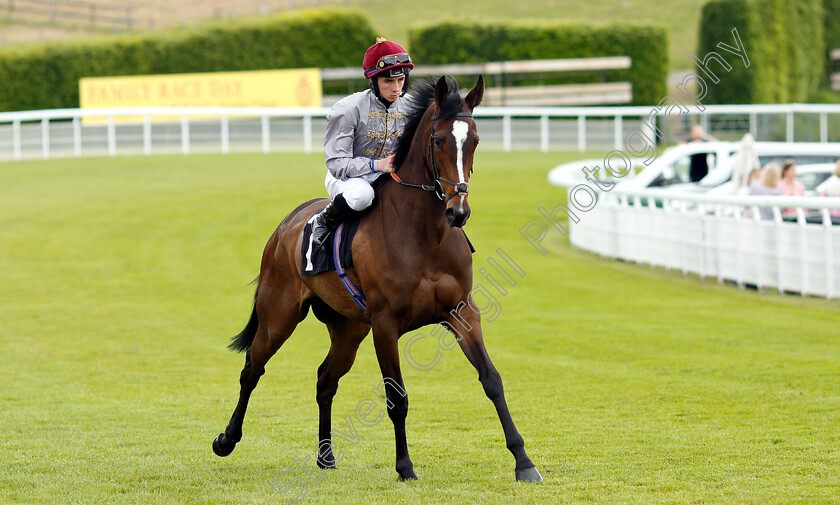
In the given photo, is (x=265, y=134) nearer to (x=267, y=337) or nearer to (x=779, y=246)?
(x=779, y=246)

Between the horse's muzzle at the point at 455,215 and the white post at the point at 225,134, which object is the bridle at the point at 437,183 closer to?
the horse's muzzle at the point at 455,215

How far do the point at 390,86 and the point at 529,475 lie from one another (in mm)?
2151

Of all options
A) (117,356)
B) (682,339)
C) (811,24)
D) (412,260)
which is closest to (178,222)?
(117,356)

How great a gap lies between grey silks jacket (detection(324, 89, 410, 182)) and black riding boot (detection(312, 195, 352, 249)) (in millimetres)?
160

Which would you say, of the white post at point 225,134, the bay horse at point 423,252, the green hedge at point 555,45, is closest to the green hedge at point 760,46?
the green hedge at point 555,45

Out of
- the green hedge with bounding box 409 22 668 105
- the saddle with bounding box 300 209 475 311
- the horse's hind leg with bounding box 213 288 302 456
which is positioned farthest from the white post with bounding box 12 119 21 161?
the saddle with bounding box 300 209 475 311

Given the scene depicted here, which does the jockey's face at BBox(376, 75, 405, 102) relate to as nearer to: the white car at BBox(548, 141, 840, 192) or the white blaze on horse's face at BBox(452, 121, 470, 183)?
the white blaze on horse's face at BBox(452, 121, 470, 183)

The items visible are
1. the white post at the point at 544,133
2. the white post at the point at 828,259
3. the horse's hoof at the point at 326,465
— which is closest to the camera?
the horse's hoof at the point at 326,465

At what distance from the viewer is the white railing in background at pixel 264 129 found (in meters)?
26.4

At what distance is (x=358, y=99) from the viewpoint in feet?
18.4

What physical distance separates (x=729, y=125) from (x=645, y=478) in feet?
77.0

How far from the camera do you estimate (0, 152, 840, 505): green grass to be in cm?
523

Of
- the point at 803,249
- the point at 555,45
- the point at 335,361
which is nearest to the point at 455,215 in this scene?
the point at 335,361

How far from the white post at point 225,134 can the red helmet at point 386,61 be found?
72.7ft
